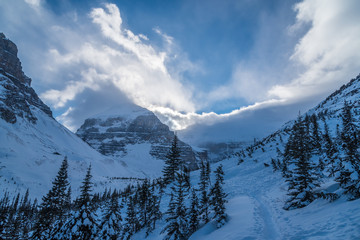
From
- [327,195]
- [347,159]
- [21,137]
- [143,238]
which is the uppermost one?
[21,137]

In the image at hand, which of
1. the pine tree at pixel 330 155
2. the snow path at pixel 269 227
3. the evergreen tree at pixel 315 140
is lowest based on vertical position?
the snow path at pixel 269 227

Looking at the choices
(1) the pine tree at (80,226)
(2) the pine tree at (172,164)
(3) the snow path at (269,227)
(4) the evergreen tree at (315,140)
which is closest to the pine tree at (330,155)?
(4) the evergreen tree at (315,140)

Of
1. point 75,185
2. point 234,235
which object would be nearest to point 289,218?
point 234,235

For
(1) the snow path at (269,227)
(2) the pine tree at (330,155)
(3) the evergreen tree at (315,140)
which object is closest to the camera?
(1) the snow path at (269,227)

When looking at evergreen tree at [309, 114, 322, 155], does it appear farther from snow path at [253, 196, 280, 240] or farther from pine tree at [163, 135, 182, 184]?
pine tree at [163, 135, 182, 184]

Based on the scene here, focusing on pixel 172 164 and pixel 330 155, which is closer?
pixel 330 155

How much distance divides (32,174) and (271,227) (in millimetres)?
188146

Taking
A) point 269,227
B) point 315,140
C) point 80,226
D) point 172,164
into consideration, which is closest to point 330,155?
point 269,227

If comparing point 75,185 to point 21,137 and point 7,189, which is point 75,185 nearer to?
point 7,189

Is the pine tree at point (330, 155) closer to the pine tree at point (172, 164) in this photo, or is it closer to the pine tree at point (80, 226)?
the pine tree at point (172, 164)

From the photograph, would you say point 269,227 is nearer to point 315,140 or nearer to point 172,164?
point 172,164

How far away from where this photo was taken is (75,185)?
522 ft

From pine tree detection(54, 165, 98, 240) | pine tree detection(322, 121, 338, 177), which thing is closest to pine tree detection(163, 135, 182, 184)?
pine tree detection(54, 165, 98, 240)

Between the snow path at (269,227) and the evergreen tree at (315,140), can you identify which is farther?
the evergreen tree at (315,140)
